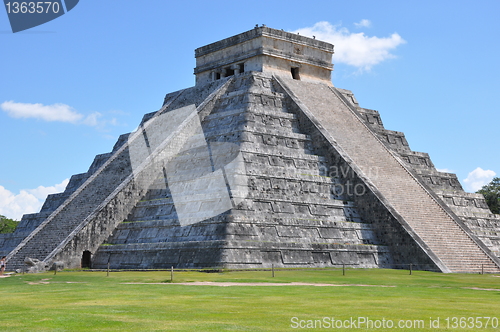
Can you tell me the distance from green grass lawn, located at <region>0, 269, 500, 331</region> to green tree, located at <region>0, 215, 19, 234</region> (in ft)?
108

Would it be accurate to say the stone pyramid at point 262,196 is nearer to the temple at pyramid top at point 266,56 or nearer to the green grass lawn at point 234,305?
the temple at pyramid top at point 266,56

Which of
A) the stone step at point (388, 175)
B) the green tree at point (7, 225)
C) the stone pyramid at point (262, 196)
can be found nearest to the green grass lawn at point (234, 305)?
the stone pyramid at point (262, 196)

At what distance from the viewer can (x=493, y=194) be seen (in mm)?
38688

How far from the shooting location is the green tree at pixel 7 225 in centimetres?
4748

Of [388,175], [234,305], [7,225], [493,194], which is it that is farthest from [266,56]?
[7,225]

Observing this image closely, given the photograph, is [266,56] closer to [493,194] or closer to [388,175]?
[388,175]

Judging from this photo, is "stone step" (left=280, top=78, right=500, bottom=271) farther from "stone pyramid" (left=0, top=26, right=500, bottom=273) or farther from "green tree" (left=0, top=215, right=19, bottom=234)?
"green tree" (left=0, top=215, right=19, bottom=234)

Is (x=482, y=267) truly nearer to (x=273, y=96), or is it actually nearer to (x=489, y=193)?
(x=273, y=96)

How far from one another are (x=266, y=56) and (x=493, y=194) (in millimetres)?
17068

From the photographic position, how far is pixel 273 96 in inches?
1117

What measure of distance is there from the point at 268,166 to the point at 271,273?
5589mm

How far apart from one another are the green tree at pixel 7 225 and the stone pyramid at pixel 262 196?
1981 centimetres

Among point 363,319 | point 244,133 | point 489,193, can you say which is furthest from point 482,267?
point 489,193

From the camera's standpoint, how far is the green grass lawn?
8367mm
